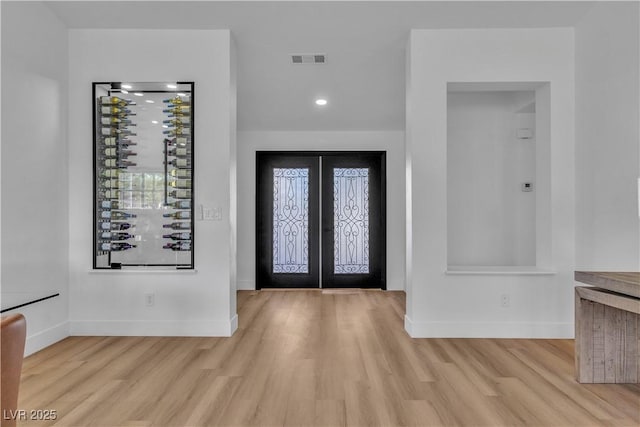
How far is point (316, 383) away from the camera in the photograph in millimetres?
2455

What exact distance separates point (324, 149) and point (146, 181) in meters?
3.14

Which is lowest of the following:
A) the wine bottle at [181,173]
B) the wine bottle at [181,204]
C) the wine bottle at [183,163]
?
the wine bottle at [181,204]

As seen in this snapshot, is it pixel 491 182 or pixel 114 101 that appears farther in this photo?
pixel 491 182

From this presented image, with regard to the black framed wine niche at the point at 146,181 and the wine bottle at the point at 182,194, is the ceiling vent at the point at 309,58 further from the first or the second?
the wine bottle at the point at 182,194

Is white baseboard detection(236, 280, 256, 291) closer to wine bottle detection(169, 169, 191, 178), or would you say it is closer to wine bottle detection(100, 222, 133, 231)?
wine bottle detection(100, 222, 133, 231)

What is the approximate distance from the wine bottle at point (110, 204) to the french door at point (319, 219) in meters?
2.72

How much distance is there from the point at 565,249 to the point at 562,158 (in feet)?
2.66

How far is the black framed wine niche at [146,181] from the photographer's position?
138 inches

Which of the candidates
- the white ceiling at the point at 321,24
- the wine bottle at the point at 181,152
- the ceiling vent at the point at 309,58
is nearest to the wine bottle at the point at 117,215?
the wine bottle at the point at 181,152

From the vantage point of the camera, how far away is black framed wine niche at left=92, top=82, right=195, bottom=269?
3.52 m

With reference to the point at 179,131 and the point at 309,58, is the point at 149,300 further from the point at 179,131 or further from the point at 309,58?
the point at 309,58

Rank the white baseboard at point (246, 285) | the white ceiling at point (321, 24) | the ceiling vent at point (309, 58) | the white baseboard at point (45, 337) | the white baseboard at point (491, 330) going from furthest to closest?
the white baseboard at point (246, 285), the ceiling vent at point (309, 58), the white baseboard at point (491, 330), the white ceiling at point (321, 24), the white baseboard at point (45, 337)

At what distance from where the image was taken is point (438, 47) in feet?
11.5

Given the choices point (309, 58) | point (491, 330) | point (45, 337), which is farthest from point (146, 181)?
A: point (491, 330)
